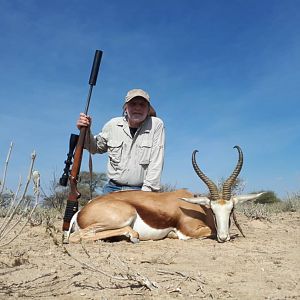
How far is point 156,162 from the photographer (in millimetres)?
6438

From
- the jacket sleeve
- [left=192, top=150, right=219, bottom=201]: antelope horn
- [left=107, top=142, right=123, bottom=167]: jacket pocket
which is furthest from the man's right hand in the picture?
[left=192, top=150, right=219, bottom=201]: antelope horn

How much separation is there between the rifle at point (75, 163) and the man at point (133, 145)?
279 mm

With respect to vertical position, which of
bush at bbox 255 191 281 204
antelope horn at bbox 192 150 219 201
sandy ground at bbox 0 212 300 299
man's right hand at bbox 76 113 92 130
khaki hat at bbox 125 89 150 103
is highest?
khaki hat at bbox 125 89 150 103

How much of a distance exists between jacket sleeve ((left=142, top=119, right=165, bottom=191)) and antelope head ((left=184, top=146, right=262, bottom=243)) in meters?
0.60

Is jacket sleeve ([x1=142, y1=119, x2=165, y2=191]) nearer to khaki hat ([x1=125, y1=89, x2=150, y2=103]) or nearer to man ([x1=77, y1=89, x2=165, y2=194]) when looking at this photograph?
man ([x1=77, y1=89, x2=165, y2=194])

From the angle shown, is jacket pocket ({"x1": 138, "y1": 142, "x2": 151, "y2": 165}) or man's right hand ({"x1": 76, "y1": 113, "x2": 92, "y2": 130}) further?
jacket pocket ({"x1": 138, "y1": 142, "x2": 151, "y2": 165})

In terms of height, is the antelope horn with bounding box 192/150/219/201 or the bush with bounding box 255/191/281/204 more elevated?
the bush with bounding box 255/191/281/204

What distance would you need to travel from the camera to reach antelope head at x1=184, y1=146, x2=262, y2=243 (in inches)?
207

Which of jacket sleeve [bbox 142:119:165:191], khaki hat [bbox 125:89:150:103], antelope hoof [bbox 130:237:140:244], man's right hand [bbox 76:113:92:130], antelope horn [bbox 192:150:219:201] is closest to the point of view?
antelope hoof [bbox 130:237:140:244]

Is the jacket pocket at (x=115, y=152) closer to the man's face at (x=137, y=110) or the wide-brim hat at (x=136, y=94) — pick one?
the man's face at (x=137, y=110)

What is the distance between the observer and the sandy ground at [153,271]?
2521mm

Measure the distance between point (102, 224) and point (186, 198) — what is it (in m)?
1.25

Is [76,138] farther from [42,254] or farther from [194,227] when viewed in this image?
[42,254]

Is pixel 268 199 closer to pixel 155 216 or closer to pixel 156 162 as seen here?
pixel 156 162
